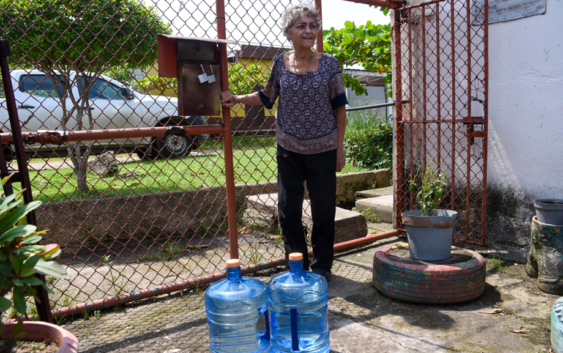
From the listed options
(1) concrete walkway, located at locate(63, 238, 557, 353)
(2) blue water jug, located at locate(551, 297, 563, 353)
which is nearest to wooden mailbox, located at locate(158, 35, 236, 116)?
(1) concrete walkway, located at locate(63, 238, 557, 353)

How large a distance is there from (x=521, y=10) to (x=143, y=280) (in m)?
3.99

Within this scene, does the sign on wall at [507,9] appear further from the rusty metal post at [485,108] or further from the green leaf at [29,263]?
the green leaf at [29,263]

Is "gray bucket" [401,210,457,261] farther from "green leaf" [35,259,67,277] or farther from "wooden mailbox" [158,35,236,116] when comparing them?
"green leaf" [35,259,67,277]

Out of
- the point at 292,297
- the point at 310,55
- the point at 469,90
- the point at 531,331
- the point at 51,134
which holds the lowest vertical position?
the point at 531,331

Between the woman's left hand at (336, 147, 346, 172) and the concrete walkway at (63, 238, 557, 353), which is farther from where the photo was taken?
the woman's left hand at (336, 147, 346, 172)

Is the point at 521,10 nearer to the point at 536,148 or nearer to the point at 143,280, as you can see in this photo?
the point at 536,148

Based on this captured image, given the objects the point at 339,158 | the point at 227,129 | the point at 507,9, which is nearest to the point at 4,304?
the point at 227,129

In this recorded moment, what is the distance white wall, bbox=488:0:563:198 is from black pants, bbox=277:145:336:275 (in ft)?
6.00

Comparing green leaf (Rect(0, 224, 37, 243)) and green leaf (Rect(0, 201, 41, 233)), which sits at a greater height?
A: green leaf (Rect(0, 201, 41, 233))

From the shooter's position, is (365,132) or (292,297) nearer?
(292,297)

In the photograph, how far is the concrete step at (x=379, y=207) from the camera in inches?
210

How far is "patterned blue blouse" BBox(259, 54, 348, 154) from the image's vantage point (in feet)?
9.93

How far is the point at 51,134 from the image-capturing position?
2561 millimetres

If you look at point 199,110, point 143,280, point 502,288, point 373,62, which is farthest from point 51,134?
point 373,62
